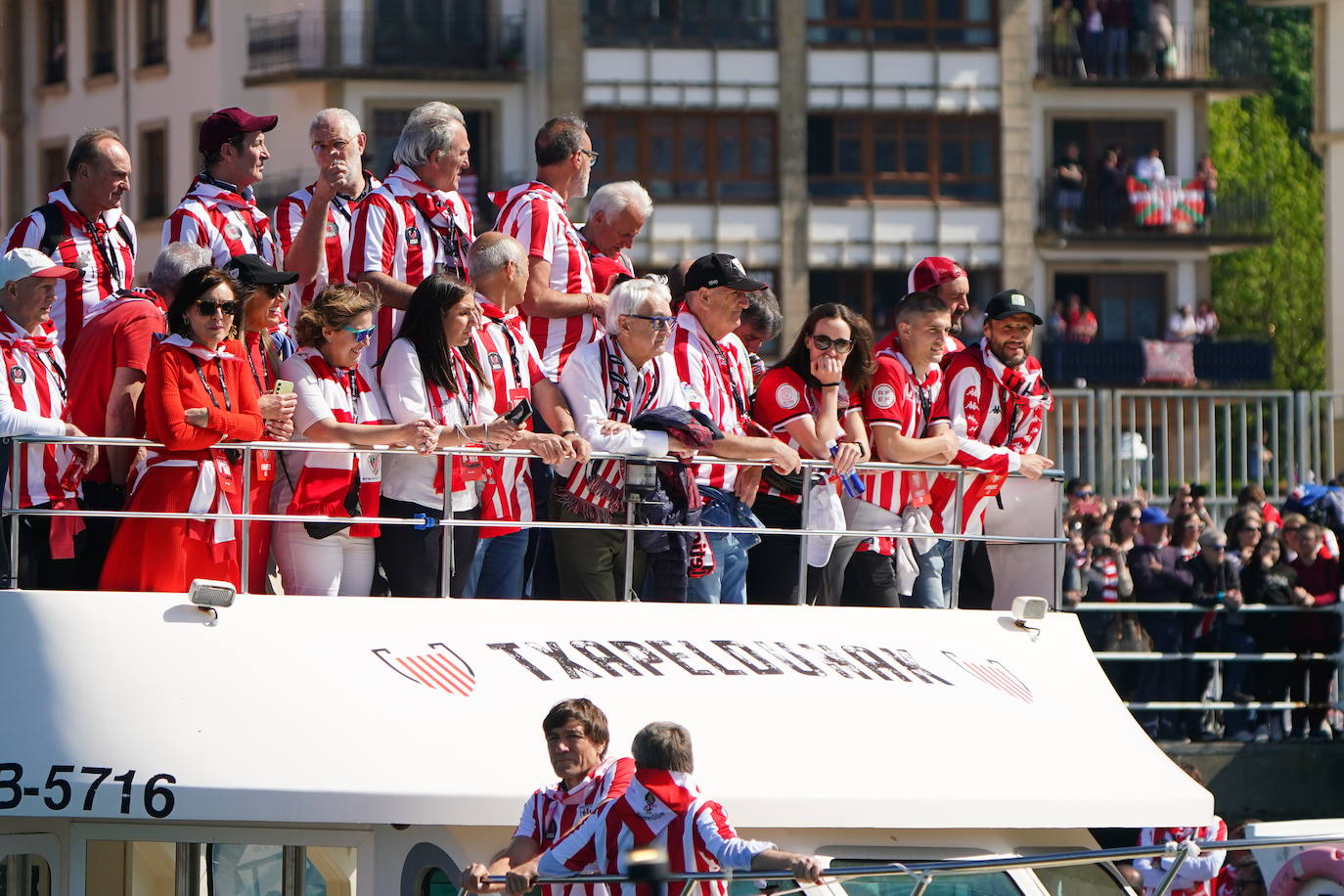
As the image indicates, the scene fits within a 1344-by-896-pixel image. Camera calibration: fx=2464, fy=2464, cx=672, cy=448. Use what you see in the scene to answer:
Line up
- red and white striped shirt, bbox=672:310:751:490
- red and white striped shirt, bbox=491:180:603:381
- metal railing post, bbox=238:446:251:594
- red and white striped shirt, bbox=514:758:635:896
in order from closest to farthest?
red and white striped shirt, bbox=514:758:635:896 < metal railing post, bbox=238:446:251:594 < red and white striped shirt, bbox=672:310:751:490 < red and white striped shirt, bbox=491:180:603:381

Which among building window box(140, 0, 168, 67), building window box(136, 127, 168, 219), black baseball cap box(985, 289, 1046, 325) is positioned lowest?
black baseball cap box(985, 289, 1046, 325)

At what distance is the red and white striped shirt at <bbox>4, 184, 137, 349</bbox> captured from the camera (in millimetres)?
10062

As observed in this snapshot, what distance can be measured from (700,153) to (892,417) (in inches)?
1346

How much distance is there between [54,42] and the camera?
Answer: 1953 inches

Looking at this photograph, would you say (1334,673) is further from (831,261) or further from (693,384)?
(831,261)

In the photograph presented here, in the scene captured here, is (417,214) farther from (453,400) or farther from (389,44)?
(389,44)

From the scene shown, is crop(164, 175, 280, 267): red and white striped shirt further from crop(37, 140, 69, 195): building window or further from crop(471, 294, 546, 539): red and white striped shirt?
crop(37, 140, 69, 195): building window

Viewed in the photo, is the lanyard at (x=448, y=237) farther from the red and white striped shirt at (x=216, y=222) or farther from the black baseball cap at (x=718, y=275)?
the black baseball cap at (x=718, y=275)

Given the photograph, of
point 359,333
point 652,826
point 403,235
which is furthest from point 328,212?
point 652,826

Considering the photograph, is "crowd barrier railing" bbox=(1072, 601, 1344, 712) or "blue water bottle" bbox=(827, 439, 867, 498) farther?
"crowd barrier railing" bbox=(1072, 601, 1344, 712)

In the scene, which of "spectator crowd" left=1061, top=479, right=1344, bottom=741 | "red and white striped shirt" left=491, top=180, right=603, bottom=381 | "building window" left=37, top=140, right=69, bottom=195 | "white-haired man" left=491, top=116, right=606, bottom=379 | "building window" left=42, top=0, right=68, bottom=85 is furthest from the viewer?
"building window" left=37, top=140, right=69, bottom=195

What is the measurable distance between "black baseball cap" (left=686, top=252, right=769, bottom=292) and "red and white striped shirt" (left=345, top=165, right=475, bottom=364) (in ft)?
3.45

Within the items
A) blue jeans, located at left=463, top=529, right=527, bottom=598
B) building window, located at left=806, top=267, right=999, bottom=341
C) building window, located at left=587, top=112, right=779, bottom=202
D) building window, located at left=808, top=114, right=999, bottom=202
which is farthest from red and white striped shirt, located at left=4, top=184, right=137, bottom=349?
building window, located at left=808, top=114, right=999, bottom=202

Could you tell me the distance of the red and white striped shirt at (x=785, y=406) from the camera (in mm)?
10102
